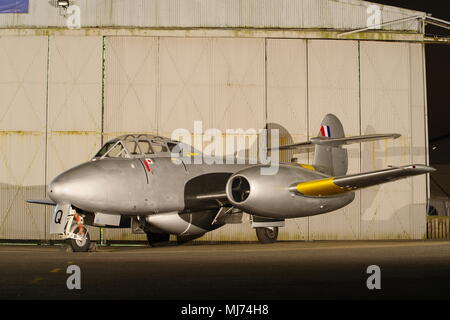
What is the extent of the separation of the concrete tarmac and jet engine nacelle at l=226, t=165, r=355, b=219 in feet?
6.22

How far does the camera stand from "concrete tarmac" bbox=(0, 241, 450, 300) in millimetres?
8188

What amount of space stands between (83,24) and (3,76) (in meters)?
3.96

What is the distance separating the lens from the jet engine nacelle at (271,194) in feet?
53.4

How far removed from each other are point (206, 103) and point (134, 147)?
357 inches

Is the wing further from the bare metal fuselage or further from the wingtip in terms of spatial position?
the wingtip

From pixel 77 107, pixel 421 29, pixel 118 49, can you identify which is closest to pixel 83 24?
pixel 118 49

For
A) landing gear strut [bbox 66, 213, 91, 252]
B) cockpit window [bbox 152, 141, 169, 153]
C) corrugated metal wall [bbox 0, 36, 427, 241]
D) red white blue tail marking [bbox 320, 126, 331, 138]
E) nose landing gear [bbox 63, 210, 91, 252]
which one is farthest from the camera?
corrugated metal wall [bbox 0, 36, 427, 241]

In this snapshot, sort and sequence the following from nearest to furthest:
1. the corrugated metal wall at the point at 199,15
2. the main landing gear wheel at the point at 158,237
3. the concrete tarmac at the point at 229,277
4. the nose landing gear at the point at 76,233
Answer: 1. the concrete tarmac at the point at 229,277
2. the nose landing gear at the point at 76,233
3. the main landing gear wheel at the point at 158,237
4. the corrugated metal wall at the point at 199,15

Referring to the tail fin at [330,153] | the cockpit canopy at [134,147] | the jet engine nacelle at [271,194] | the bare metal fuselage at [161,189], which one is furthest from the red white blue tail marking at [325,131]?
the cockpit canopy at [134,147]

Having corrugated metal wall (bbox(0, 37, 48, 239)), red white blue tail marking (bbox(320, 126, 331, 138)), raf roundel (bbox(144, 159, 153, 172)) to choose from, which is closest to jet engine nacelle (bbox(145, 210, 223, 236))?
raf roundel (bbox(144, 159, 153, 172))

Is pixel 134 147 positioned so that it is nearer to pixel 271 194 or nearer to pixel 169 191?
pixel 169 191

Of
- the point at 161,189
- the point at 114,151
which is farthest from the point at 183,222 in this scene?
the point at 114,151

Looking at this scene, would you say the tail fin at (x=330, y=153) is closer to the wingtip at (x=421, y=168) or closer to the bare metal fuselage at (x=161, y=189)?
the bare metal fuselage at (x=161, y=189)

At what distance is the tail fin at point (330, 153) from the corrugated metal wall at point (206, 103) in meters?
3.50
